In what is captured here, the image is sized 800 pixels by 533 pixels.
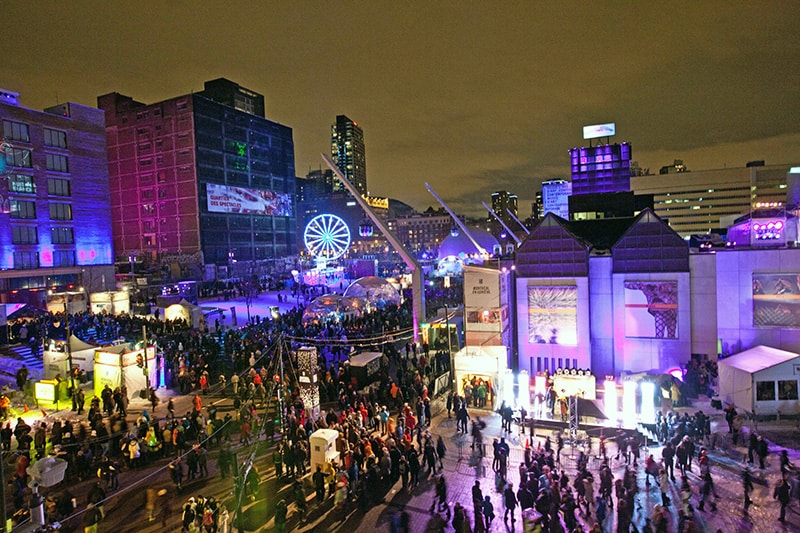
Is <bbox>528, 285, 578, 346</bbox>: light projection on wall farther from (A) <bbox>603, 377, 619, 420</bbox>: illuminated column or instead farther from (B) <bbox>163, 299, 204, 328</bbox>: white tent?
(B) <bbox>163, 299, 204, 328</bbox>: white tent

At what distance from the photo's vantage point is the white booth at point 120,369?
19.8 meters

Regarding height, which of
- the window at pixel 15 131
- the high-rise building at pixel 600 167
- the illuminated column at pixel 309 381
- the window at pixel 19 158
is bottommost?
the illuminated column at pixel 309 381

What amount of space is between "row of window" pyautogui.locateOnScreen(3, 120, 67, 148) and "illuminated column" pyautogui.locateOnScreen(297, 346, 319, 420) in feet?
128

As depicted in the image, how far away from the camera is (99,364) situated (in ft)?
66.3

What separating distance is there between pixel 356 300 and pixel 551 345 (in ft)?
48.6

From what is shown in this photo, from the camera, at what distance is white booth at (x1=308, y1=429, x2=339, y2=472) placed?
1323 centimetres

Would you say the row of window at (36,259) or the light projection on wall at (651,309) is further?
the row of window at (36,259)

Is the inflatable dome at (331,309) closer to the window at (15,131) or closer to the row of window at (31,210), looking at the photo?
the row of window at (31,210)

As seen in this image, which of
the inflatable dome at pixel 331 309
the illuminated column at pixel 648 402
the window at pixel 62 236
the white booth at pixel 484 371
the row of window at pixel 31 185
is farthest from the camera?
the window at pixel 62 236

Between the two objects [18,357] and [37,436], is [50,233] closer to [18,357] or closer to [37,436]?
[18,357]

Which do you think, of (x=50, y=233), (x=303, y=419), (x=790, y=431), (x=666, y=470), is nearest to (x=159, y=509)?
(x=303, y=419)

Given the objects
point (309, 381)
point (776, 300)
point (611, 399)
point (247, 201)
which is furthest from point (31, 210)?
point (776, 300)

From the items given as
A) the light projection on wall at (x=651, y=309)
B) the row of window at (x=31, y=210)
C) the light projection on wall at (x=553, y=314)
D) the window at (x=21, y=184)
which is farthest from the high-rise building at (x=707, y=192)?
the window at (x=21, y=184)

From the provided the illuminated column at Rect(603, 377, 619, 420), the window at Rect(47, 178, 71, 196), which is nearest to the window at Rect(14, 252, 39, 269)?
the window at Rect(47, 178, 71, 196)
